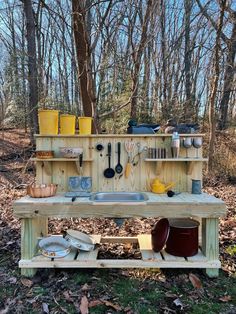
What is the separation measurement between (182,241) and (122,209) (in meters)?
0.59

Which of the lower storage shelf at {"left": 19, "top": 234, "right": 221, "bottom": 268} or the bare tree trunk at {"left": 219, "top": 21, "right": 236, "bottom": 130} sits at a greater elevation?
the bare tree trunk at {"left": 219, "top": 21, "right": 236, "bottom": 130}

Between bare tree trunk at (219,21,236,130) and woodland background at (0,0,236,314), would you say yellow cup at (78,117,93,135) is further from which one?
bare tree trunk at (219,21,236,130)

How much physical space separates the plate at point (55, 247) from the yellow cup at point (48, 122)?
3.13ft

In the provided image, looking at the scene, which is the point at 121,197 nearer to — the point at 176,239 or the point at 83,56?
the point at 176,239

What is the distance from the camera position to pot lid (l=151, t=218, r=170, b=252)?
2.52m

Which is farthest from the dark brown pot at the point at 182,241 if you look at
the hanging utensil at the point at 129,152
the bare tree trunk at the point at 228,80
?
the bare tree trunk at the point at 228,80

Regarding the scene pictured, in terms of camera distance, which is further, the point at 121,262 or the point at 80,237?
the point at 80,237

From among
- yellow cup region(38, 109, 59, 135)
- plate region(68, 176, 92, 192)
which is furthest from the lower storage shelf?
yellow cup region(38, 109, 59, 135)

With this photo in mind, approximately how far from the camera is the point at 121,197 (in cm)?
277

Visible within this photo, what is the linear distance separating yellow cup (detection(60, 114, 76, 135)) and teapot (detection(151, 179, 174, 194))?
903 mm

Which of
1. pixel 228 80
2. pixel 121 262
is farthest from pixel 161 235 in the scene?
pixel 228 80

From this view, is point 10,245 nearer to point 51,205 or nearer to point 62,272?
point 62,272

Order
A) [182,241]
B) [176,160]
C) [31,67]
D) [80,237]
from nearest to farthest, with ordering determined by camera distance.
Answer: [182,241], [176,160], [80,237], [31,67]

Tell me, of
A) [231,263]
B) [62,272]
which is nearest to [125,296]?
[62,272]
